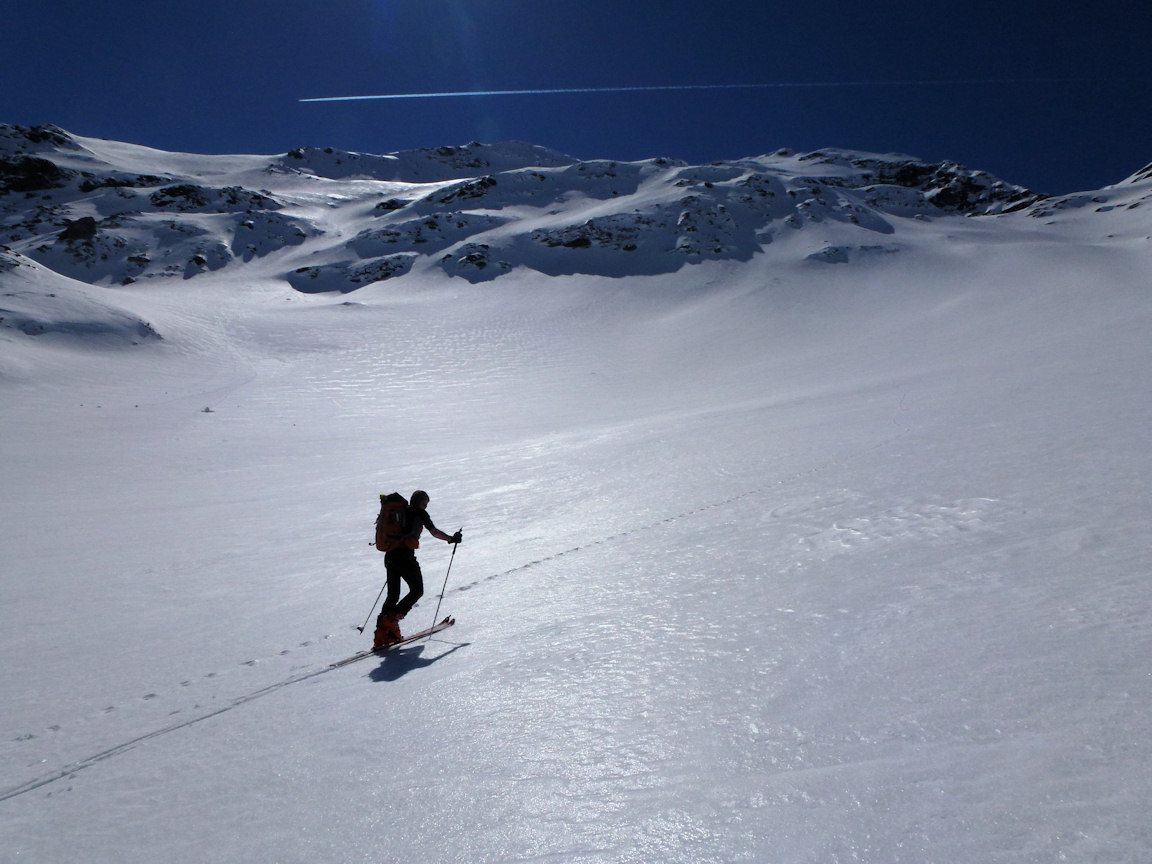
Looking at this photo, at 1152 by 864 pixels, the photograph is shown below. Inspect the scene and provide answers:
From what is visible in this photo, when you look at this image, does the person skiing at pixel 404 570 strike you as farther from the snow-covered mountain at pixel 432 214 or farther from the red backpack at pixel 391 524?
the snow-covered mountain at pixel 432 214

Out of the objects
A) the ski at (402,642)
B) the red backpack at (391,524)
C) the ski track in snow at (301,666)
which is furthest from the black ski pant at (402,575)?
the ski track in snow at (301,666)

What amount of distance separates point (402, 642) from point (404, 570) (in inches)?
26.6

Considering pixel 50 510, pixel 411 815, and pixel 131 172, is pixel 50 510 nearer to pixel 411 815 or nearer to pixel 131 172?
pixel 411 815

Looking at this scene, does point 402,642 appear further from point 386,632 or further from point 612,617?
point 612,617

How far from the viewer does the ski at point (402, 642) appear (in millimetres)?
5910

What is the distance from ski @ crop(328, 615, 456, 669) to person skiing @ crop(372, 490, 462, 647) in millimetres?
45

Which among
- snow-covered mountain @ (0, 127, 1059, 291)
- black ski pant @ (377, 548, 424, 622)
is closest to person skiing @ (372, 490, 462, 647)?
black ski pant @ (377, 548, 424, 622)

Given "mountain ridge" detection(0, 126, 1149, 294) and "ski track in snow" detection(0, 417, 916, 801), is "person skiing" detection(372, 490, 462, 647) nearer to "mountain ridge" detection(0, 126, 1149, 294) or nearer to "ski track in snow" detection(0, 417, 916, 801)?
"ski track in snow" detection(0, 417, 916, 801)

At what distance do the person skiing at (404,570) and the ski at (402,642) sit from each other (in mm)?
45

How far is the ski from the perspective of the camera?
5910 mm

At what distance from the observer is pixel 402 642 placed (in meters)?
6.25

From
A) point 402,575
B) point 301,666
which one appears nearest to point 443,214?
point 402,575

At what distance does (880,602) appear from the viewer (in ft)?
17.8

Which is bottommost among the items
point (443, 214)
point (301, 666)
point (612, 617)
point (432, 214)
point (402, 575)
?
point (301, 666)
